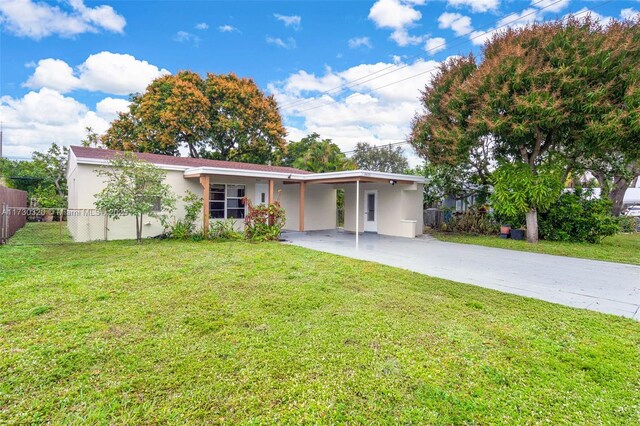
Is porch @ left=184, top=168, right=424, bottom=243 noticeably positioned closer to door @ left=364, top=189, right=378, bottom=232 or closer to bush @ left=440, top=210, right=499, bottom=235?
door @ left=364, top=189, right=378, bottom=232

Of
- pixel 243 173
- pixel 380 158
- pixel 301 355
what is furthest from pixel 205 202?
pixel 380 158

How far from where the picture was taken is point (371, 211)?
15203 millimetres

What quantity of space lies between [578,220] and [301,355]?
1305cm

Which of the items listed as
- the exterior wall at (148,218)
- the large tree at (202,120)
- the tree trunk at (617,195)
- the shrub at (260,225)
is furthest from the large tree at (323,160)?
the tree trunk at (617,195)

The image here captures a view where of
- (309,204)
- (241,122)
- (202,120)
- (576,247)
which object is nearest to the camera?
(576,247)

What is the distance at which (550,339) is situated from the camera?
12.4 feet

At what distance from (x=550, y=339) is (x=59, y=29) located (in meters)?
18.6

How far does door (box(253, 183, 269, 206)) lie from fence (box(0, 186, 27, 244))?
7931 millimetres

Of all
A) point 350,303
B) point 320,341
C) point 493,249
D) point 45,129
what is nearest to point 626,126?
point 493,249

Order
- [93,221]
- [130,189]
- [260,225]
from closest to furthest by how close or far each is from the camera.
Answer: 1. [130,189]
2. [93,221]
3. [260,225]

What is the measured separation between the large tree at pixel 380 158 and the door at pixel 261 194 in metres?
17.6

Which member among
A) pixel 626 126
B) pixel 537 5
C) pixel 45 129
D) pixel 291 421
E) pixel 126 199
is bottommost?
pixel 291 421

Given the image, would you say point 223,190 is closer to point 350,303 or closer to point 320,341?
point 350,303

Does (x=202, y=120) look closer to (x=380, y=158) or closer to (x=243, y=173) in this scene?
(x=243, y=173)
